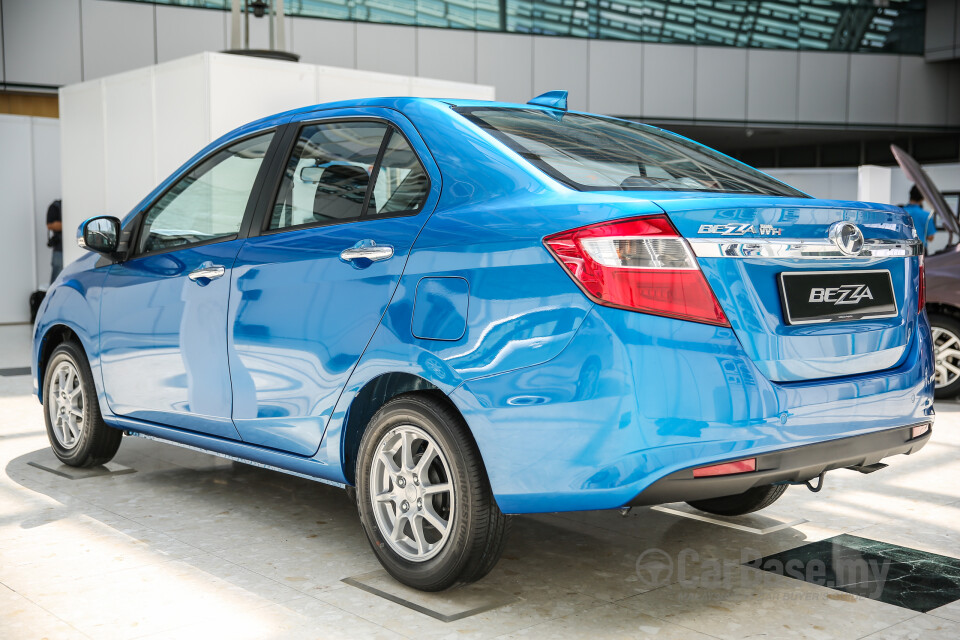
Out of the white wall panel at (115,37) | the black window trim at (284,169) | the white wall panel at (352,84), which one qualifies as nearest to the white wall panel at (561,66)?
the white wall panel at (115,37)

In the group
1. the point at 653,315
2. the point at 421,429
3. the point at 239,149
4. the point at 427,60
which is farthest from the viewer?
the point at 427,60

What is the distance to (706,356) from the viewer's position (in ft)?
8.75

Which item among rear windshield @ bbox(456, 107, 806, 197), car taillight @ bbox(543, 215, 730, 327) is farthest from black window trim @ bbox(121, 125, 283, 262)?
car taillight @ bbox(543, 215, 730, 327)

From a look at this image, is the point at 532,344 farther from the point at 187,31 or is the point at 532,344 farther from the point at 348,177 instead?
the point at 187,31

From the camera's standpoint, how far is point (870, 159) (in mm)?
28500

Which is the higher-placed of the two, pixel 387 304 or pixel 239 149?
pixel 239 149

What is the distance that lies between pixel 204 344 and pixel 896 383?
2581 mm

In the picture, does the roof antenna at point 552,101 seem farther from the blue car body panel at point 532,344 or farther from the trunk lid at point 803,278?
the trunk lid at point 803,278

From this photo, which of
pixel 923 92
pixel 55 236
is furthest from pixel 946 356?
pixel 923 92

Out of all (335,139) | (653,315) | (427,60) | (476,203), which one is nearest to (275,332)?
(335,139)

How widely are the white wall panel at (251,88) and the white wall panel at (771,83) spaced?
687 inches

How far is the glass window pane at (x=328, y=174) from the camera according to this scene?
11.7 feet

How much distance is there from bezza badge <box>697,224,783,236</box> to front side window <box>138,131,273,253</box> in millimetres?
2041

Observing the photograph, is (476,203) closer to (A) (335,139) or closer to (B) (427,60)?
(A) (335,139)
